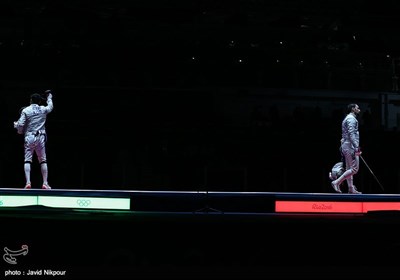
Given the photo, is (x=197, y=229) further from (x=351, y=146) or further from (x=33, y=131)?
(x=351, y=146)

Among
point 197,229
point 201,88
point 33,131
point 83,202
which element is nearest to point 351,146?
point 197,229

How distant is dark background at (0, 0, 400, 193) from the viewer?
A: 46.5 ft

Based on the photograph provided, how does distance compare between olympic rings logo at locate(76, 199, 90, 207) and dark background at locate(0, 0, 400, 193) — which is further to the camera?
dark background at locate(0, 0, 400, 193)

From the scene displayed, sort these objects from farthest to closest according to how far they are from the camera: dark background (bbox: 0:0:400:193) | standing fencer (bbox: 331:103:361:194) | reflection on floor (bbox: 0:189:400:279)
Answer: dark background (bbox: 0:0:400:193), standing fencer (bbox: 331:103:361:194), reflection on floor (bbox: 0:189:400:279)

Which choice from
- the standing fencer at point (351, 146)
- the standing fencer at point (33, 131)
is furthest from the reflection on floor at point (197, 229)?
the standing fencer at point (351, 146)

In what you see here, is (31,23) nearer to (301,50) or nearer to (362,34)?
(301,50)

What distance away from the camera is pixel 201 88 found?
1645cm

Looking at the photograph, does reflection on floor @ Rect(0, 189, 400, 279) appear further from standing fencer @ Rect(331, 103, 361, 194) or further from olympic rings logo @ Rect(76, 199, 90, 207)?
standing fencer @ Rect(331, 103, 361, 194)

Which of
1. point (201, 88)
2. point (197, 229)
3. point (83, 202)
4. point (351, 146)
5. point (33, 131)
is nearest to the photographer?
point (197, 229)

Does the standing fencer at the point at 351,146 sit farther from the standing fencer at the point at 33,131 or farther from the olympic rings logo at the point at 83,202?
the standing fencer at the point at 33,131

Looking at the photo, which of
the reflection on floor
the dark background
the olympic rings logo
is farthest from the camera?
the dark background

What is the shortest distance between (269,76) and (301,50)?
1.37m

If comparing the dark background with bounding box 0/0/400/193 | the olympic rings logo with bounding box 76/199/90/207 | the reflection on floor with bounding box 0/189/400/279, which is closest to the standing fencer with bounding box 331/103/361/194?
the reflection on floor with bounding box 0/189/400/279

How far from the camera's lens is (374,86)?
17.8m
